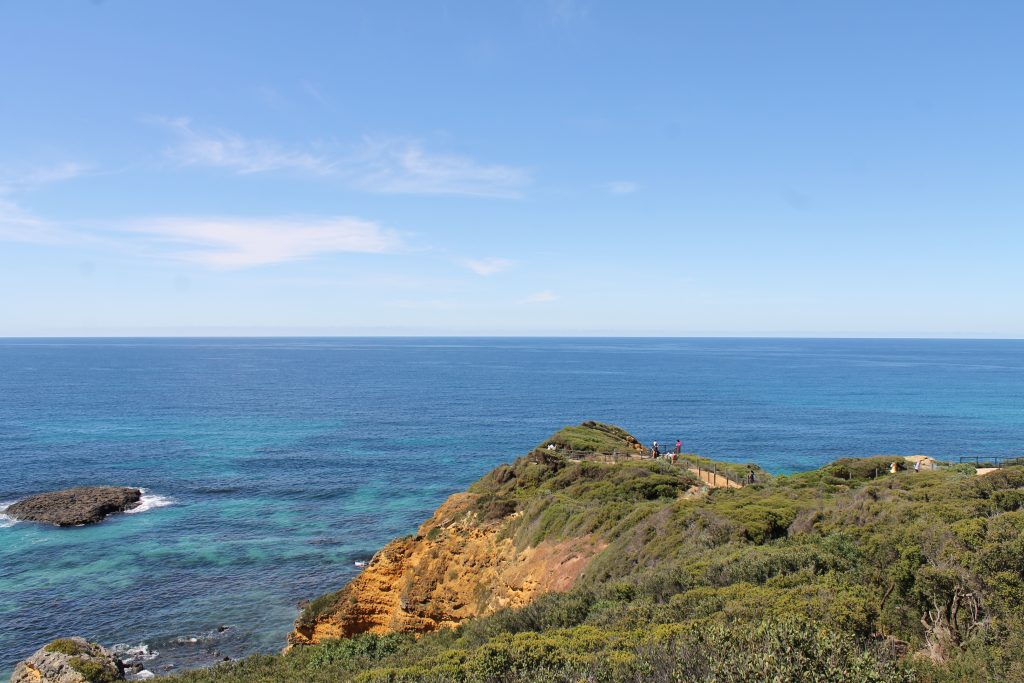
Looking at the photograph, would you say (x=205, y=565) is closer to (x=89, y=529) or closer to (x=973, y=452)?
(x=89, y=529)

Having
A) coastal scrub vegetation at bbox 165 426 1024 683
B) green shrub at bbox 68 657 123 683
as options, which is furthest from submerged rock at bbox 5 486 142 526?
coastal scrub vegetation at bbox 165 426 1024 683

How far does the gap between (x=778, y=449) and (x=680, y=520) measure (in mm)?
52769

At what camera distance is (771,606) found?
519 inches

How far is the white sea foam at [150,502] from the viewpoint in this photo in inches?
1981

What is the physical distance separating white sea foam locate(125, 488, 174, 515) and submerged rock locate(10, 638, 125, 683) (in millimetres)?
28621

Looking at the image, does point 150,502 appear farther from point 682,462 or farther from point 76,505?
point 682,462

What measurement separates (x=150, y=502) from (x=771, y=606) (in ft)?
177

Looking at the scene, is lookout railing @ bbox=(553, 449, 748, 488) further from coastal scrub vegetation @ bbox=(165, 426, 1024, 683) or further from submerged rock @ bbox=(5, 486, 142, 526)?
submerged rock @ bbox=(5, 486, 142, 526)

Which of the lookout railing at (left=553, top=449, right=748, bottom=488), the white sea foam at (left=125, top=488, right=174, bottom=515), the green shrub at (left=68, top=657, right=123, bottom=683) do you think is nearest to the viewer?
the green shrub at (left=68, top=657, right=123, bottom=683)

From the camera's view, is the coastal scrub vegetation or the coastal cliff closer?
the coastal scrub vegetation

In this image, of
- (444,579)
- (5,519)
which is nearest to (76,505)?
(5,519)

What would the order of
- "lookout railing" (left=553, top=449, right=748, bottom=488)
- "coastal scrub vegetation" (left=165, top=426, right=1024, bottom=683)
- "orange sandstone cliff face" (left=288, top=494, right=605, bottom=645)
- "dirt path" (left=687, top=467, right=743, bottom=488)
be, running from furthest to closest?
1. "lookout railing" (left=553, top=449, right=748, bottom=488)
2. "dirt path" (left=687, top=467, right=743, bottom=488)
3. "orange sandstone cliff face" (left=288, top=494, right=605, bottom=645)
4. "coastal scrub vegetation" (left=165, top=426, right=1024, bottom=683)

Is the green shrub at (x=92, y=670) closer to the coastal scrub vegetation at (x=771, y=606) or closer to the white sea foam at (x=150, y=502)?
the coastal scrub vegetation at (x=771, y=606)

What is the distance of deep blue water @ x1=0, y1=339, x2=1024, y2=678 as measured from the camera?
34.8 metres
